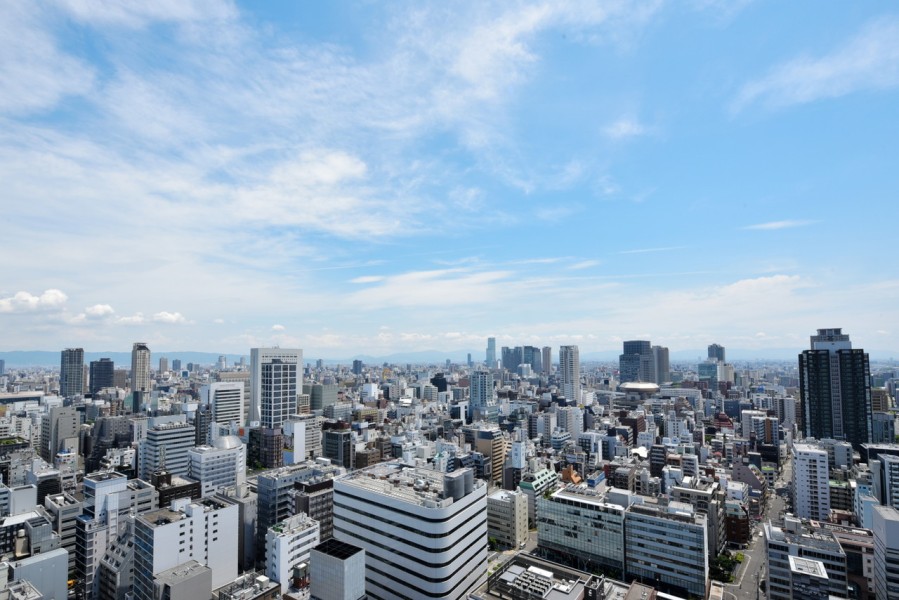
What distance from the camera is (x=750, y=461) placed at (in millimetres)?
50906

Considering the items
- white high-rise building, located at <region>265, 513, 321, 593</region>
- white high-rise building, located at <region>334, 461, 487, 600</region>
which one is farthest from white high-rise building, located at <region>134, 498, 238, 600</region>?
white high-rise building, located at <region>334, 461, 487, 600</region>

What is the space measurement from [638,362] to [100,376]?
147m

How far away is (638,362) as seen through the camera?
468 feet

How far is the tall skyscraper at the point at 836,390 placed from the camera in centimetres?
5625

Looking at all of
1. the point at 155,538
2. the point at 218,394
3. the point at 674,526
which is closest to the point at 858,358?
the point at 674,526

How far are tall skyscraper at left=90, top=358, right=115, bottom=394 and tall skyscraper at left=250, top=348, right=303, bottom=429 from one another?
7296cm

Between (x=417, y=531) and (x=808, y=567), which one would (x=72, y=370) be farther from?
(x=808, y=567)

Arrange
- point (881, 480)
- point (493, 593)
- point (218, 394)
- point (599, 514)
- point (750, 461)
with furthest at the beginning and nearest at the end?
point (218, 394)
point (750, 461)
point (881, 480)
point (599, 514)
point (493, 593)

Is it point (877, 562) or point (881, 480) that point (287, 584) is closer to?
→ point (877, 562)

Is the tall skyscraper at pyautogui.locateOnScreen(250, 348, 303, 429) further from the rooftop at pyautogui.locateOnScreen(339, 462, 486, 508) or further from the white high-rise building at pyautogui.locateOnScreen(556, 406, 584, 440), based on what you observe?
the rooftop at pyautogui.locateOnScreen(339, 462, 486, 508)

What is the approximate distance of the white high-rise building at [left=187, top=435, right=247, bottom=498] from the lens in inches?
1647

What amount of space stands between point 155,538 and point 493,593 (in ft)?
55.5

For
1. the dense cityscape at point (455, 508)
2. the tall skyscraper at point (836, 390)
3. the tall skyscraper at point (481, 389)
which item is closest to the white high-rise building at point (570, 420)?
the dense cityscape at point (455, 508)

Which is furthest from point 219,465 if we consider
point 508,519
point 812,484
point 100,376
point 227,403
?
point 100,376
